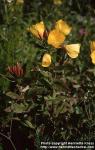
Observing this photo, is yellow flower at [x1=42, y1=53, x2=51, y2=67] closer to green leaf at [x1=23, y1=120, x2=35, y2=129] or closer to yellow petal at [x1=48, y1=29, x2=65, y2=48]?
yellow petal at [x1=48, y1=29, x2=65, y2=48]

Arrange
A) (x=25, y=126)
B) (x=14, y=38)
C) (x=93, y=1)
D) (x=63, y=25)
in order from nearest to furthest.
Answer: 1. (x=63, y=25)
2. (x=25, y=126)
3. (x=14, y=38)
4. (x=93, y=1)

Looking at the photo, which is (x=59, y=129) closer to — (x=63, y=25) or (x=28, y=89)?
(x=28, y=89)

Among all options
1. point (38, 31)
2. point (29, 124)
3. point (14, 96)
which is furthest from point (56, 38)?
point (29, 124)

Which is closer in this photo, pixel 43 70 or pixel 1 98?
pixel 43 70

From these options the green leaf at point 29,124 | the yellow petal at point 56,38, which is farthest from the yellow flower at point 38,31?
the green leaf at point 29,124

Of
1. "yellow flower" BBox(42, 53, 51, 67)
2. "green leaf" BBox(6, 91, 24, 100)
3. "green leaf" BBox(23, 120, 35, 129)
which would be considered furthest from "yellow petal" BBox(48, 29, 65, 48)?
"green leaf" BBox(23, 120, 35, 129)

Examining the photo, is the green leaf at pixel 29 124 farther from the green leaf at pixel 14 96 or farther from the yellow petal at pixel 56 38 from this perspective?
the yellow petal at pixel 56 38

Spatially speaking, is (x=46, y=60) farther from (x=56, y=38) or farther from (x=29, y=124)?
(x=29, y=124)

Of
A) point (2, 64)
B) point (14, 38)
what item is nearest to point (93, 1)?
A: point (14, 38)
